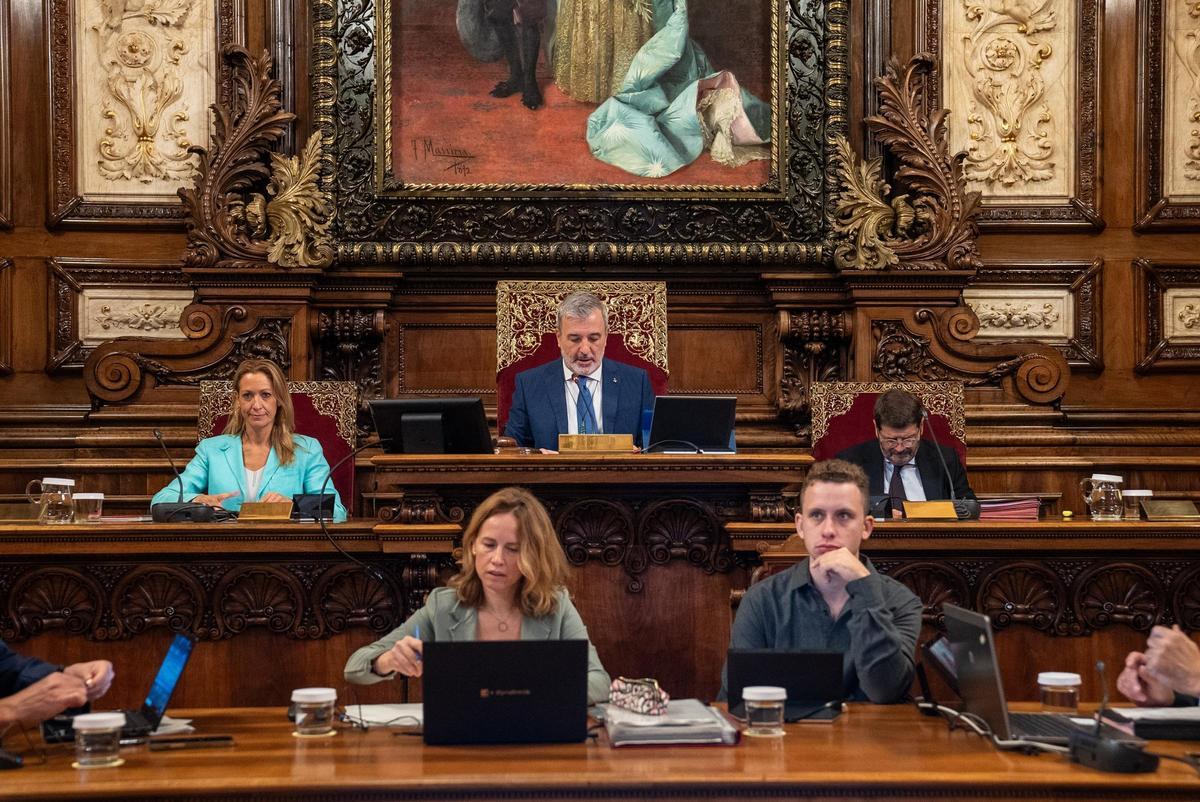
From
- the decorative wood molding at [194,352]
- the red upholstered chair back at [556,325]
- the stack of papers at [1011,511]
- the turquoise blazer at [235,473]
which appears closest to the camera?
the stack of papers at [1011,511]

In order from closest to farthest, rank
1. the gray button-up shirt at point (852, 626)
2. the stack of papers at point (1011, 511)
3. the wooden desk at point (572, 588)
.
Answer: the gray button-up shirt at point (852, 626) < the wooden desk at point (572, 588) < the stack of papers at point (1011, 511)

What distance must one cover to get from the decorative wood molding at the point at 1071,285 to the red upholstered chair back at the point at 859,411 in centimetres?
88

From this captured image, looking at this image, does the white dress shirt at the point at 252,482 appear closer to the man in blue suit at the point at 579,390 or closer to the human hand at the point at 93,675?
the man in blue suit at the point at 579,390

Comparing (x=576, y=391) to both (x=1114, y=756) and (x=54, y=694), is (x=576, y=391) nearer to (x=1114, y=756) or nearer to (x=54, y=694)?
(x=54, y=694)

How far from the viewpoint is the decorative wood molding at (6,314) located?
6492mm

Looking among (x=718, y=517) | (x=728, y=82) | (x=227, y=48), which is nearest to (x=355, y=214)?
(x=227, y=48)

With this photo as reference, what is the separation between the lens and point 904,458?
5.46 meters

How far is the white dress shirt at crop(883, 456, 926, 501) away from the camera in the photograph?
5.51m

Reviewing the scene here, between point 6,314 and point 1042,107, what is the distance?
16.5ft

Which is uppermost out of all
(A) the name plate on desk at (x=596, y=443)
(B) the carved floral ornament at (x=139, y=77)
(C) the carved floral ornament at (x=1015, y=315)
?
(B) the carved floral ornament at (x=139, y=77)

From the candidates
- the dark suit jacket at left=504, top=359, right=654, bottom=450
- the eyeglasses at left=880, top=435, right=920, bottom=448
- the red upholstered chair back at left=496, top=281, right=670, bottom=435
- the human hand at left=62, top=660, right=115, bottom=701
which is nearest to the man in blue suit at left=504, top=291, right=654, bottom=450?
the dark suit jacket at left=504, top=359, right=654, bottom=450

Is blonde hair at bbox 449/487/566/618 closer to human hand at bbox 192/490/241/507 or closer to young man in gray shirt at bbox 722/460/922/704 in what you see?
young man in gray shirt at bbox 722/460/922/704

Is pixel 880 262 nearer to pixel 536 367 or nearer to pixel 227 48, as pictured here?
pixel 536 367

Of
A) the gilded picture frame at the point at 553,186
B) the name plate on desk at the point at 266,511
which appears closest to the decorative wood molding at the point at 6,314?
the gilded picture frame at the point at 553,186
